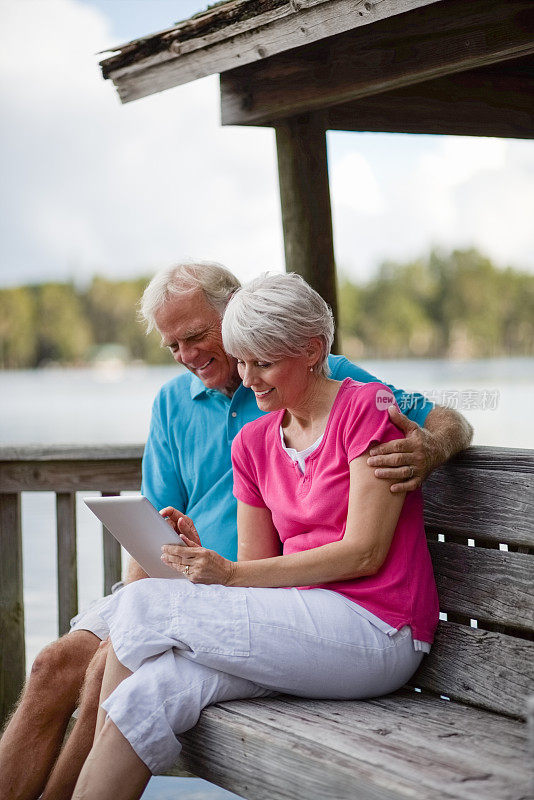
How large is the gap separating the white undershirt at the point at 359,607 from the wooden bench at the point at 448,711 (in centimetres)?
13

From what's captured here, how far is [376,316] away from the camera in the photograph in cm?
3052

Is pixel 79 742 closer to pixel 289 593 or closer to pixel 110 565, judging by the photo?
pixel 289 593

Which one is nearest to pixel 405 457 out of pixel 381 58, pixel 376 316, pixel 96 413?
pixel 381 58

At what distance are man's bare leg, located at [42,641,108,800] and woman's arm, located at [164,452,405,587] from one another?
1.21 ft

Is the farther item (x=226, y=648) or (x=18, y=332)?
(x=18, y=332)

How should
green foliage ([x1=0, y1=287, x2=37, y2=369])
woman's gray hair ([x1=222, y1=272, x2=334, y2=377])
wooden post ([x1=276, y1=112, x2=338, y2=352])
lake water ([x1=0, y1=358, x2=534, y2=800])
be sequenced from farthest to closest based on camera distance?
green foliage ([x1=0, y1=287, x2=37, y2=369]), lake water ([x1=0, y1=358, x2=534, y2=800]), wooden post ([x1=276, y1=112, x2=338, y2=352]), woman's gray hair ([x1=222, y1=272, x2=334, y2=377])

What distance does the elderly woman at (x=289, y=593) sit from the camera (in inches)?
80.6

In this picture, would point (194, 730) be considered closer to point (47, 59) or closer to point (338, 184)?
point (338, 184)

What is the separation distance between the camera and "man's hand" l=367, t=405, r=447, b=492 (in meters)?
2.14

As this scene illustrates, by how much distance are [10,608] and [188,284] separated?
1.33 meters

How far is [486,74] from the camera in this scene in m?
3.33

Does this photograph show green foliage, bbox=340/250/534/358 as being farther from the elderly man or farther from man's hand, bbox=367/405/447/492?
man's hand, bbox=367/405/447/492

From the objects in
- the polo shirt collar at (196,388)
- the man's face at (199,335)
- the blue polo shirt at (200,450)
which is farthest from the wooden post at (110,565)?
the man's face at (199,335)

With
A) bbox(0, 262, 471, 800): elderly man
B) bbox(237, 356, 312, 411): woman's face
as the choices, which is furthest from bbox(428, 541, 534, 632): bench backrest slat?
bbox(237, 356, 312, 411): woman's face
